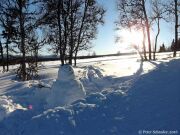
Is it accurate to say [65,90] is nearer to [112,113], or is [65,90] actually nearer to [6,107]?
[6,107]

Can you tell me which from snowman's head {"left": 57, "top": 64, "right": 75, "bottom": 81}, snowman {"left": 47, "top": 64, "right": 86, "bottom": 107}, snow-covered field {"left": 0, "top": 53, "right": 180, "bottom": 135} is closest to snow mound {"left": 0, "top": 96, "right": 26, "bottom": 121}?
snow-covered field {"left": 0, "top": 53, "right": 180, "bottom": 135}

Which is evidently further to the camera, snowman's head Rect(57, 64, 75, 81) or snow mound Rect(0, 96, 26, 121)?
snowman's head Rect(57, 64, 75, 81)

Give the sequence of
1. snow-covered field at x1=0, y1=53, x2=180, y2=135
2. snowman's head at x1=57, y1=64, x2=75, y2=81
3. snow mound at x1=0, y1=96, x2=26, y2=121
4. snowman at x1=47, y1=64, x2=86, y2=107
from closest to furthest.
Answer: snow-covered field at x1=0, y1=53, x2=180, y2=135, snow mound at x1=0, y1=96, x2=26, y2=121, snowman at x1=47, y1=64, x2=86, y2=107, snowman's head at x1=57, y1=64, x2=75, y2=81

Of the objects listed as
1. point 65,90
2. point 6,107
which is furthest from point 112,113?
point 6,107

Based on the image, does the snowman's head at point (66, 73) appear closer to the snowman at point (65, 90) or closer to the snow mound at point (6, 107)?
the snowman at point (65, 90)

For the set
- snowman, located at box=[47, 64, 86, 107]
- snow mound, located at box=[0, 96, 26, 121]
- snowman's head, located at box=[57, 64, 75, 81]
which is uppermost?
snowman's head, located at box=[57, 64, 75, 81]

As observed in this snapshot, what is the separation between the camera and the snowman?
32.1ft

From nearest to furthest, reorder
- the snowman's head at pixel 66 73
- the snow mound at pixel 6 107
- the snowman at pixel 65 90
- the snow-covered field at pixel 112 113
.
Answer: the snow-covered field at pixel 112 113, the snow mound at pixel 6 107, the snowman at pixel 65 90, the snowman's head at pixel 66 73

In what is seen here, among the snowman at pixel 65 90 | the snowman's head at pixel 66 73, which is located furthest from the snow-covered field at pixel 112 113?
the snowman's head at pixel 66 73

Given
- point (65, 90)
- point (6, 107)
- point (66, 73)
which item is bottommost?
point (6, 107)

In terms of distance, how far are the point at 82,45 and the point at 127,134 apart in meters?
Result: 27.8

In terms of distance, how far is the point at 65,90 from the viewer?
996 centimetres

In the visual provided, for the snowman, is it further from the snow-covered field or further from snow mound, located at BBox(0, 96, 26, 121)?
snow mound, located at BBox(0, 96, 26, 121)

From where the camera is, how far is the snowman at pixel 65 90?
386 inches
